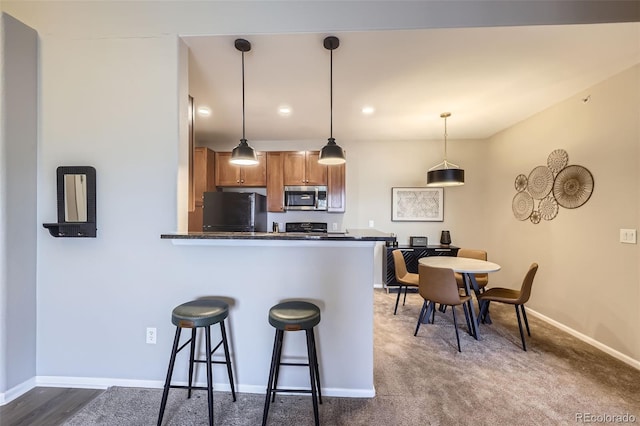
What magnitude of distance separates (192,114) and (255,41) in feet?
2.86

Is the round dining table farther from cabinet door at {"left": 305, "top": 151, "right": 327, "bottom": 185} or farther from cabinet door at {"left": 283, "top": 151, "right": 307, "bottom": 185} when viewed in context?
cabinet door at {"left": 283, "top": 151, "right": 307, "bottom": 185}

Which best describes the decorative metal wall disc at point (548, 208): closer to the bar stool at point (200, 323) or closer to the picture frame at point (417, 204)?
the picture frame at point (417, 204)

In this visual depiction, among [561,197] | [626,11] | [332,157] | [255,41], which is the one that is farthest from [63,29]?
[561,197]

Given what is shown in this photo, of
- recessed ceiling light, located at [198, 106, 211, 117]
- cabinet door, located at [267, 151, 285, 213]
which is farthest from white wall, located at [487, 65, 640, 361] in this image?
recessed ceiling light, located at [198, 106, 211, 117]

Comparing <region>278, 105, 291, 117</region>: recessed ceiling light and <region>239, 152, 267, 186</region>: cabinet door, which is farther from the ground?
<region>278, 105, 291, 117</region>: recessed ceiling light

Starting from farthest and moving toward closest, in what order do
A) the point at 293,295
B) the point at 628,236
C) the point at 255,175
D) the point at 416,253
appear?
1. the point at 255,175
2. the point at 416,253
3. the point at 628,236
4. the point at 293,295

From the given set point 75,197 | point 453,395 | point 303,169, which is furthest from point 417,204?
point 75,197

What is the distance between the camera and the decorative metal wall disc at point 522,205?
3.33 metres

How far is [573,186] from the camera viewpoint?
2.71 m

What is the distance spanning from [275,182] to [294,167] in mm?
399

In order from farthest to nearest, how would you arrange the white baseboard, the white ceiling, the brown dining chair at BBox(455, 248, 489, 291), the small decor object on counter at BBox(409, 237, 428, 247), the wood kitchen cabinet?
the small decor object on counter at BBox(409, 237, 428, 247) → the wood kitchen cabinet → the brown dining chair at BBox(455, 248, 489, 291) → the white baseboard → the white ceiling

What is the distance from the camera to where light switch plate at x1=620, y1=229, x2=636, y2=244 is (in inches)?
85.9

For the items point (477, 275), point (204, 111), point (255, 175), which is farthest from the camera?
point (255, 175)

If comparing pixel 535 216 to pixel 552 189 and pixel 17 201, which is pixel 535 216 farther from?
pixel 17 201
